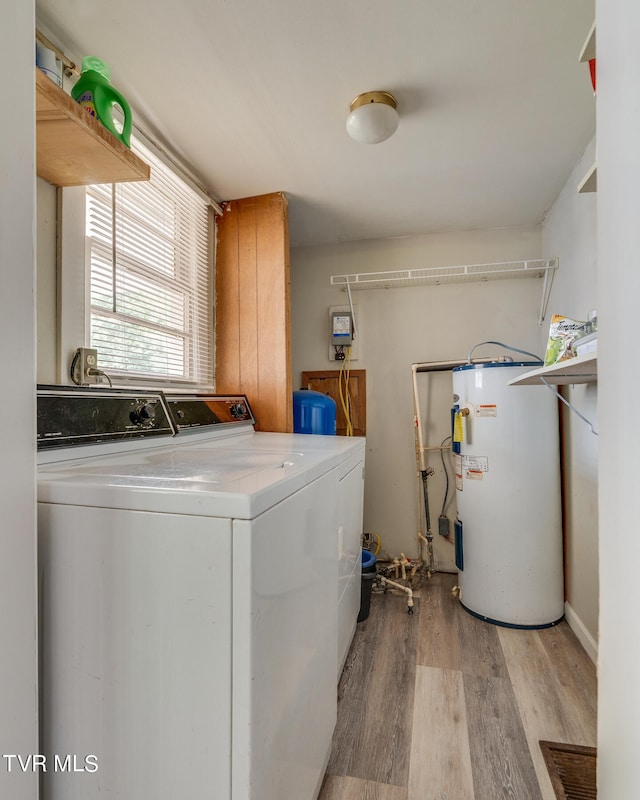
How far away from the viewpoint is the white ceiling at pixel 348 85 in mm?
1223

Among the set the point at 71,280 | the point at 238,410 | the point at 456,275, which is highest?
the point at 456,275

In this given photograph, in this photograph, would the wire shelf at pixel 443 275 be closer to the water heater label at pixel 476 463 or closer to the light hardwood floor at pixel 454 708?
the water heater label at pixel 476 463

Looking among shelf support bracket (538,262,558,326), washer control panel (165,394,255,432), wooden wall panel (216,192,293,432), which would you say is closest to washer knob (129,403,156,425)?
washer control panel (165,394,255,432)

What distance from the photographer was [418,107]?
5.25ft

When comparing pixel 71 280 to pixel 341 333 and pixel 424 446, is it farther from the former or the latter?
pixel 424 446

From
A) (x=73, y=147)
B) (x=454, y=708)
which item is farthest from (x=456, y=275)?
(x=454, y=708)

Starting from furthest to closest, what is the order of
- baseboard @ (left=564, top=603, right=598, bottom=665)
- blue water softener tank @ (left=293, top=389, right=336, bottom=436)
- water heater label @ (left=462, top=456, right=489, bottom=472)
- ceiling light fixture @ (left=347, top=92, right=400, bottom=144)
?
blue water softener tank @ (left=293, top=389, right=336, bottom=436) → water heater label @ (left=462, top=456, right=489, bottom=472) → baseboard @ (left=564, top=603, right=598, bottom=665) → ceiling light fixture @ (left=347, top=92, right=400, bottom=144)

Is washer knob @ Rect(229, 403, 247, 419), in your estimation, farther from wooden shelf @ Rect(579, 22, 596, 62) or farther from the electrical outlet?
wooden shelf @ Rect(579, 22, 596, 62)

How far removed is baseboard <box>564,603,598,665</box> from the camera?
1783 millimetres

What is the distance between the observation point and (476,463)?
7.19 feet

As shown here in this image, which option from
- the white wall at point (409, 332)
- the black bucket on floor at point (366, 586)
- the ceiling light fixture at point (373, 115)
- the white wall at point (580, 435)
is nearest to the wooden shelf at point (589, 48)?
the ceiling light fixture at point (373, 115)

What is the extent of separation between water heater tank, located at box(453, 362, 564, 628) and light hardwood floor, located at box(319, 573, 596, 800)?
0.13 m

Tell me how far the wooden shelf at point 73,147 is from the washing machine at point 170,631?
91 cm

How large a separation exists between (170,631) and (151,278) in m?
1.62
